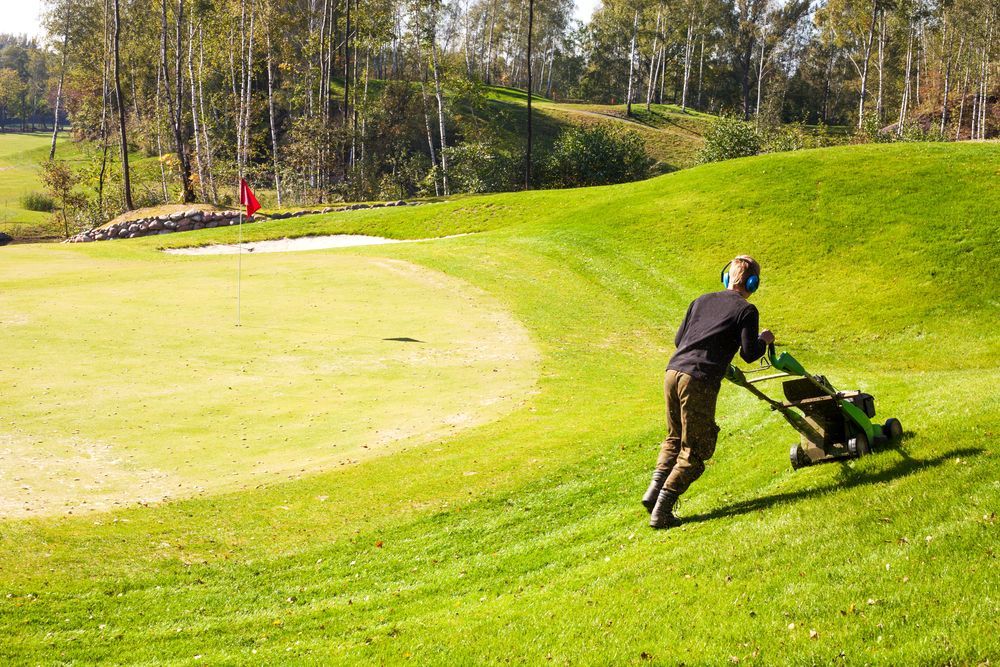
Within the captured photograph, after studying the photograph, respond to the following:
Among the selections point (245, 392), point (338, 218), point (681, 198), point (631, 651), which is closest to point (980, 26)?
point (681, 198)

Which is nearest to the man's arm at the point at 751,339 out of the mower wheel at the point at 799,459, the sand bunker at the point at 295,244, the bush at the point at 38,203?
the mower wheel at the point at 799,459

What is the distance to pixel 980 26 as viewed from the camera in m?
81.0

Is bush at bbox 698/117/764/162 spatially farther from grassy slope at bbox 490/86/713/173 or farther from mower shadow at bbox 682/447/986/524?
mower shadow at bbox 682/447/986/524

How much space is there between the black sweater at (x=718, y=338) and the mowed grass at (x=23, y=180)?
7210 centimetres

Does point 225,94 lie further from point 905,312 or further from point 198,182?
point 905,312

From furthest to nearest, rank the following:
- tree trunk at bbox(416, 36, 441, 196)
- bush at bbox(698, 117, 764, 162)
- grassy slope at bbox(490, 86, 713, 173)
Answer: grassy slope at bbox(490, 86, 713, 173) < tree trunk at bbox(416, 36, 441, 196) < bush at bbox(698, 117, 764, 162)

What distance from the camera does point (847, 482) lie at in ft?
29.2

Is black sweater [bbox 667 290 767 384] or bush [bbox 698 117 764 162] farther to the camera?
bush [bbox 698 117 764 162]

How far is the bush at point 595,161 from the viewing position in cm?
6141

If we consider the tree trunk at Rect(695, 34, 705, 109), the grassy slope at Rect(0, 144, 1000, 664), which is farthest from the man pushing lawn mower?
the tree trunk at Rect(695, 34, 705, 109)

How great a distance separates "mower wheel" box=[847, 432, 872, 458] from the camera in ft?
30.7

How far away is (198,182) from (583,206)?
1632 inches

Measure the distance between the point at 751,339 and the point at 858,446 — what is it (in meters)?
2.20

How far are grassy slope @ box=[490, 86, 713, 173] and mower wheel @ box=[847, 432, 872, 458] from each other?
74837mm
